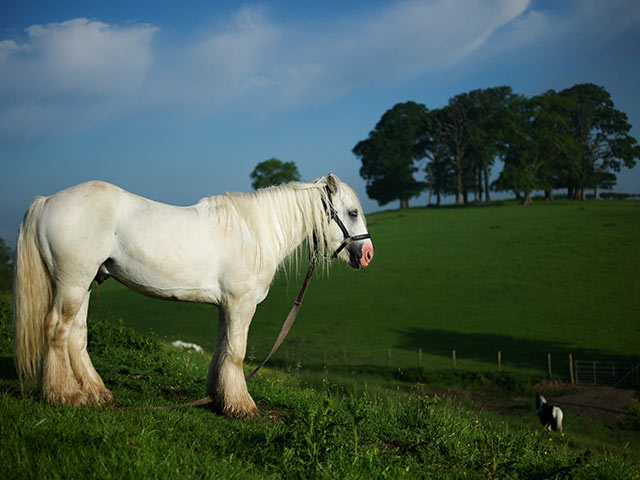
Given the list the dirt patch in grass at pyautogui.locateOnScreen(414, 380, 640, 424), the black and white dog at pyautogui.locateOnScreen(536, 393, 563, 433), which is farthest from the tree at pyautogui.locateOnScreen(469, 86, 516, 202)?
the black and white dog at pyautogui.locateOnScreen(536, 393, 563, 433)

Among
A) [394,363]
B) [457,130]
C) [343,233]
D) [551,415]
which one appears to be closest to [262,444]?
[343,233]

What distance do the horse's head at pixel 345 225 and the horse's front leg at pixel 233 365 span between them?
126 cm

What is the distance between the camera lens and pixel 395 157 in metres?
79.8

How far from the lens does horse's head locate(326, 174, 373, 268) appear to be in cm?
557

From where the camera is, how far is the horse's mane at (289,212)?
5371mm

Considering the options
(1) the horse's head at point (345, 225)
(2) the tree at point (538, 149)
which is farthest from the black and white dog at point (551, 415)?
(2) the tree at point (538, 149)

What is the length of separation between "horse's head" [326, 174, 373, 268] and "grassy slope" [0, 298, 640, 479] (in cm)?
177

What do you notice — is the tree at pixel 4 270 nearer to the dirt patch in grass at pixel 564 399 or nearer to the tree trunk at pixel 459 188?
the dirt patch in grass at pixel 564 399

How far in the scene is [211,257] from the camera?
4.97 meters

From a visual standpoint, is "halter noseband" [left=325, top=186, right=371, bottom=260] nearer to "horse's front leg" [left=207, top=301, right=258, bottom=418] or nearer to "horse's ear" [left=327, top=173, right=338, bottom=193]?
"horse's ear" [left=327, top=173, right=338, bottom=193]

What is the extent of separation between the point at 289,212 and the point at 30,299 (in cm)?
278

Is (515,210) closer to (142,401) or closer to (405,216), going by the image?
(405,216)

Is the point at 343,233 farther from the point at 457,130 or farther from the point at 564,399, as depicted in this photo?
the point at 457,130

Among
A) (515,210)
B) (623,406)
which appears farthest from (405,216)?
(623,406)
